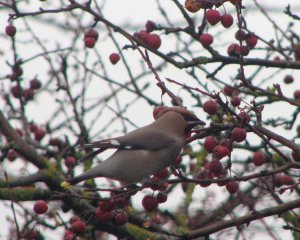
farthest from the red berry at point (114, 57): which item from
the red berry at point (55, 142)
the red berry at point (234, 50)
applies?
the red berry at point (55, 142)

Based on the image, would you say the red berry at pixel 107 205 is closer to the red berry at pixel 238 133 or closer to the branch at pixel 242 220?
the branch at pixel 242 220

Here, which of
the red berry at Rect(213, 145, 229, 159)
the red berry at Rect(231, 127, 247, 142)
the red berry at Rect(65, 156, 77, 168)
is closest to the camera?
the red berry at Rect(231, 127, 247, 142)

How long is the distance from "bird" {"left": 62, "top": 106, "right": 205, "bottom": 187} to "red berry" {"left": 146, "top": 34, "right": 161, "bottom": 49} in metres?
0.36

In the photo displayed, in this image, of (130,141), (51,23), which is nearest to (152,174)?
(130,141)

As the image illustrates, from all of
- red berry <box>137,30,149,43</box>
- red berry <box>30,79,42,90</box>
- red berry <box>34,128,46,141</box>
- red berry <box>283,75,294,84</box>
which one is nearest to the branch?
red berry <box>137,30,149,43</box>

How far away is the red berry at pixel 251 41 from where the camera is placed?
400 centimetres

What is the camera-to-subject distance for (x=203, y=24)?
3.91 m

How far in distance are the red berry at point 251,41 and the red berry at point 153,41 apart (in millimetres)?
500

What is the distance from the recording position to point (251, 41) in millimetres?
4012

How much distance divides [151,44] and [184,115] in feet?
1.52

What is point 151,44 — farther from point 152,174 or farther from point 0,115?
point 0,115

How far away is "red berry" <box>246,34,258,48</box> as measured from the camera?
4.00 metres

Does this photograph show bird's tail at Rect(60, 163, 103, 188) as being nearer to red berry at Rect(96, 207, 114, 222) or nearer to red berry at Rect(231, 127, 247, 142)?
red berry at Rect(96, 207, 114, 222)

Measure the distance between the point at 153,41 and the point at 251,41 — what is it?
549 mm
